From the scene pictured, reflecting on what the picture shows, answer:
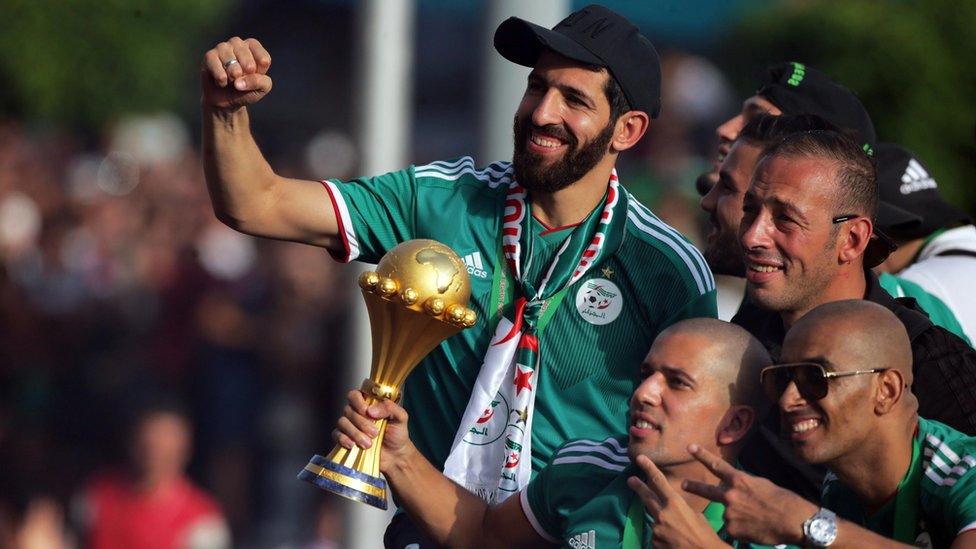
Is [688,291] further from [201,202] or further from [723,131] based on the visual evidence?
[201,202]

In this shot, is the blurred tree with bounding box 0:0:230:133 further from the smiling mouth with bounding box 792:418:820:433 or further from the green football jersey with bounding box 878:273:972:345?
the smiling mouth with bounding box 792:418:820:433

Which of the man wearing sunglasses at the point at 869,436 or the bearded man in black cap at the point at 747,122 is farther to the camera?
the bearded man in black cap at the point at 747,122

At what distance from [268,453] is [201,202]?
2166mm

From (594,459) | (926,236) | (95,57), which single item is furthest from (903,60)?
(594,459)

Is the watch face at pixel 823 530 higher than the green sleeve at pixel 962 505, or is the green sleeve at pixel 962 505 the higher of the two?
the green sleeve at pixel 962 505

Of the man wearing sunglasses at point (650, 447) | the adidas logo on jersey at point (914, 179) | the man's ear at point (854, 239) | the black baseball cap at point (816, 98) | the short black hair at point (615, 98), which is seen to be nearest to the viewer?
the man wearing sunglasses at point (650, 447)

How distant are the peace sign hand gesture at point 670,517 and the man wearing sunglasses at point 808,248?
26.5 inches

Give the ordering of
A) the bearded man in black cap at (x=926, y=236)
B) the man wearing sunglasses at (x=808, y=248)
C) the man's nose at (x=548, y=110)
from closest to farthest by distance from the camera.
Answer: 1. the man wearing sunglasses at (x=808, y=248)
2. the man's nose at (x=548, y=110)
3. the bearded man in black cap at (x=926, y=236)

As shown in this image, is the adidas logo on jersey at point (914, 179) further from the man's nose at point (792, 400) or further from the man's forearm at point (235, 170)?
the man's forearm at point (235, 170)

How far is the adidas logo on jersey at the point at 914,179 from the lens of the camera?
21.5 feet

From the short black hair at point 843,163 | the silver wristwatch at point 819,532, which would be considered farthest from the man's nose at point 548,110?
the silver wristwatch at point 819,532

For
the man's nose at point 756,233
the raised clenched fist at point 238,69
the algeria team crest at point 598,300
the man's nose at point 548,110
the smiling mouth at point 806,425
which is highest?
the raised clenched fist at point 238,69

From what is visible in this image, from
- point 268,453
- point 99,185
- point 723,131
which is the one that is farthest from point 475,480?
point 99,185

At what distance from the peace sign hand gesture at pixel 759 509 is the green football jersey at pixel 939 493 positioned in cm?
34
